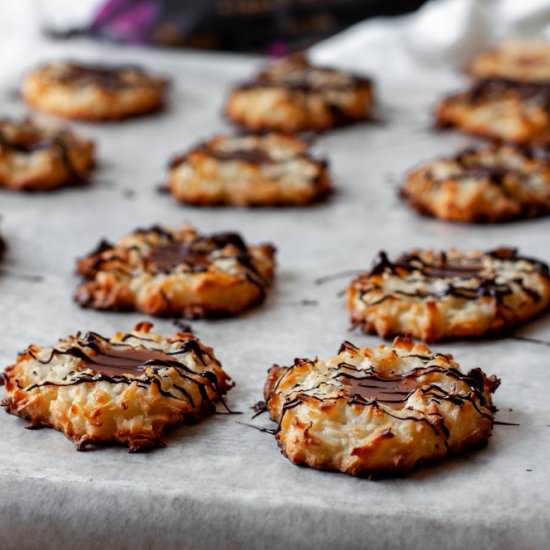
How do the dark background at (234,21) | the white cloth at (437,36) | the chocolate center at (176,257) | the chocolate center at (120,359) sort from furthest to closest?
the dark background at (234,21) → the white cloth at (437,36) → the chocolate center at (176,257) → the chocolate center at (120,359)

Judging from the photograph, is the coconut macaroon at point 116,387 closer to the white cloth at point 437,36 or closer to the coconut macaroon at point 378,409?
the coconut macaroon at point 378,409

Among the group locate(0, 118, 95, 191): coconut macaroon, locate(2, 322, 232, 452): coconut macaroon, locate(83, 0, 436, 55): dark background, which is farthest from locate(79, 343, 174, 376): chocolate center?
locate(83, 0, 436, 55): dark background

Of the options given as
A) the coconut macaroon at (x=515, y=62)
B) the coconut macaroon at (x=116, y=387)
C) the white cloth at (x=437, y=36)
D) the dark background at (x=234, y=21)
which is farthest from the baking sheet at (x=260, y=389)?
the dark background at (x=234, y=21)

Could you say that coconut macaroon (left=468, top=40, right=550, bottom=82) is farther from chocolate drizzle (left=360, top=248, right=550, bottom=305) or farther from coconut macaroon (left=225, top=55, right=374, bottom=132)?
chocolate drizzle (left=360, top=248, right=550, bottom=305)

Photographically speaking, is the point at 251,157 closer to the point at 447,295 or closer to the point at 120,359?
the point at 447,295

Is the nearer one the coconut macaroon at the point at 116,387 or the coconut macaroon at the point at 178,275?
the coconut macaroon at the point at 116,387

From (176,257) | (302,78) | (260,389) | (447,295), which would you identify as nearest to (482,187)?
(447,295)
